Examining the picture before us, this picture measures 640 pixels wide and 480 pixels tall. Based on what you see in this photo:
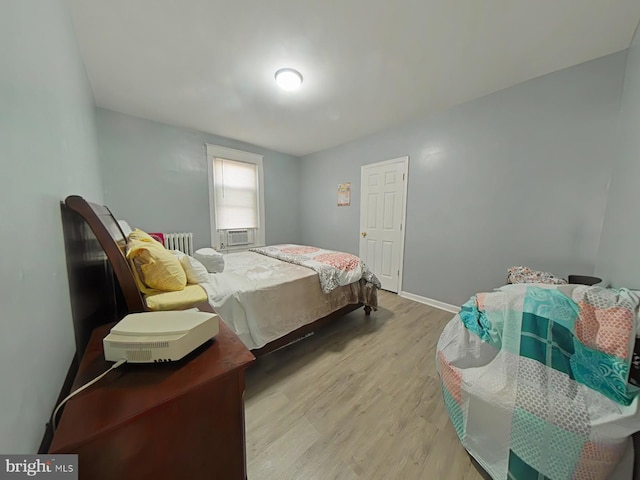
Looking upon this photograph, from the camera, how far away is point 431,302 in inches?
117

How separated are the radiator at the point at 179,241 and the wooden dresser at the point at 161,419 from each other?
108 inches

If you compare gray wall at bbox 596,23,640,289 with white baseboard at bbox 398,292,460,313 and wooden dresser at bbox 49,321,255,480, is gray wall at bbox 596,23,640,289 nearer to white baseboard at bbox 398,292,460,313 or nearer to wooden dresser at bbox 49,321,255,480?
white baseboard at bbox 398,292,460,313

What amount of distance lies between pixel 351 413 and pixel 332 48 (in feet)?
8.79

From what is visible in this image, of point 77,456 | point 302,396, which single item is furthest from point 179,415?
point 302,396

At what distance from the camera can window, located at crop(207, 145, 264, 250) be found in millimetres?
3634

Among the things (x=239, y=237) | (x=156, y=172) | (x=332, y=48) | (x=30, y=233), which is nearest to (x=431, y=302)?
(x=332, y=48)

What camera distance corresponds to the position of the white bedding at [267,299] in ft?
5.25

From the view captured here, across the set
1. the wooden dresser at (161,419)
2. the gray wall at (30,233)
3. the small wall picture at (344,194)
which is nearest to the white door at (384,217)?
the small wall picture at (344,194)

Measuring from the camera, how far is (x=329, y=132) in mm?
3432

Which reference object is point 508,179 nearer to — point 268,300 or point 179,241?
point 268,300

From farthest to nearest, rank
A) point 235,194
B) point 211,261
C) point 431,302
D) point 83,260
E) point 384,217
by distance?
point 235,194 → point 384,217 → point 431,302 → point 211,261 → point 83,260

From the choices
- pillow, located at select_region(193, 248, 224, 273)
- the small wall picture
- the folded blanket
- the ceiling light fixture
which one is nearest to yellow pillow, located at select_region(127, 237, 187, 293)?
pillow, located at select_region(193, 248, 224, 273)

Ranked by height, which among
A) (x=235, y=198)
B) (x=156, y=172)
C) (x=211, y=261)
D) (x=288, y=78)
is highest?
(x=288, y=78)

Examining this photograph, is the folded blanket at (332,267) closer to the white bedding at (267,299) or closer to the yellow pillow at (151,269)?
the white bedding at (267,299)
